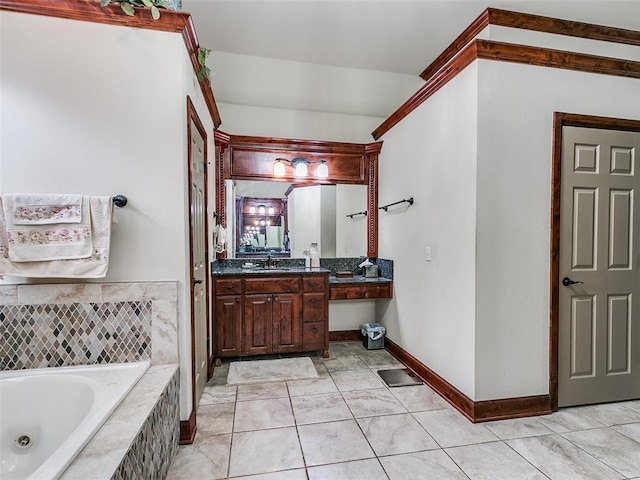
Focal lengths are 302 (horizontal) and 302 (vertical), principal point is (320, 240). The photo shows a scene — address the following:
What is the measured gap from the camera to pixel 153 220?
1783mm

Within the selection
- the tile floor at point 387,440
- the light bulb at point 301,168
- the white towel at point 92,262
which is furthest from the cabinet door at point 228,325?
the light bulb at point 301,168

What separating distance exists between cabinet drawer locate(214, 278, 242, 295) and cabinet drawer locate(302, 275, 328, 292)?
64cm

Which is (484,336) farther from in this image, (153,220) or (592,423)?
(153,220)

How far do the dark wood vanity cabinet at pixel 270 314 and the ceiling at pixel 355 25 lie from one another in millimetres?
2117

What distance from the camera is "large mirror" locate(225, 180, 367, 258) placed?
3490mm

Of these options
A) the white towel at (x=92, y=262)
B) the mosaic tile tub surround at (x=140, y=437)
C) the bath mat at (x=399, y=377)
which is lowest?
the bath mat at (x=399, y=377)

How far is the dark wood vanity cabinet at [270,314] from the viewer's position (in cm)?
293

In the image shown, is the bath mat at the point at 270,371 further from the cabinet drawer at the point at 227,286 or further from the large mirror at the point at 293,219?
the large mirror at the point at 293,219

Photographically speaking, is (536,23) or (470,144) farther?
(536,23)

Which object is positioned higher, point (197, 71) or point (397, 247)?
point (197, 71)

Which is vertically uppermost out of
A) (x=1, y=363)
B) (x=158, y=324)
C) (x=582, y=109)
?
(x=582, y=109)

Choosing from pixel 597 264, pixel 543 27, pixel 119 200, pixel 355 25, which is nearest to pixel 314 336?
pixel 119 200

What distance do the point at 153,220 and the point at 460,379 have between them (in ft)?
7.64

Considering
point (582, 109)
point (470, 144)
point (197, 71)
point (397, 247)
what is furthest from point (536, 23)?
point (197, 71)
